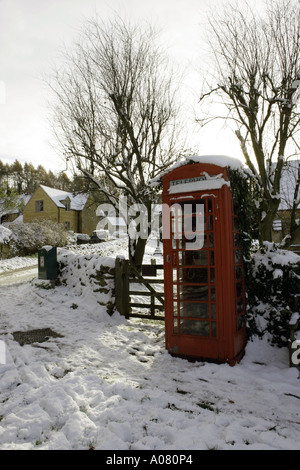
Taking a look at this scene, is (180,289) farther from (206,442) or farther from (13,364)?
(13,364)

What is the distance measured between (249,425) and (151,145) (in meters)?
10.6

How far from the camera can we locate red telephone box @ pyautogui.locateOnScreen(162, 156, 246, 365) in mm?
4473

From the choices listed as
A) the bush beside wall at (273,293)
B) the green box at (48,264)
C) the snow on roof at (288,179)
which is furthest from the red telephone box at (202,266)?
the green box at (48,264)

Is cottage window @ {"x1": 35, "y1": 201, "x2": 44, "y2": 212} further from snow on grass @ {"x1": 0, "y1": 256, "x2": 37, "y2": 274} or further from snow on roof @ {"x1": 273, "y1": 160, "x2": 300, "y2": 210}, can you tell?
snow on roof @ {"x1": 273, "y1": 160, "x2": 300, "y2": 210}

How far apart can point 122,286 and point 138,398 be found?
374 centimetres

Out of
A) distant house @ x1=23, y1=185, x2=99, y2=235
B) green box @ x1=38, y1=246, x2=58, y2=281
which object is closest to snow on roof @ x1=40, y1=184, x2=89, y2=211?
distant house @ x1=23, y1=185, x2=99, y2=235

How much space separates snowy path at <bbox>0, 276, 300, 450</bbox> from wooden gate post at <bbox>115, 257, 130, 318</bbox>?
123cm

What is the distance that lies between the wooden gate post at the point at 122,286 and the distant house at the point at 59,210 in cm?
3105

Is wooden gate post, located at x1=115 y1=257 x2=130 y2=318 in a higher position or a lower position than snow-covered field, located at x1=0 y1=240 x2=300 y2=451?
higher

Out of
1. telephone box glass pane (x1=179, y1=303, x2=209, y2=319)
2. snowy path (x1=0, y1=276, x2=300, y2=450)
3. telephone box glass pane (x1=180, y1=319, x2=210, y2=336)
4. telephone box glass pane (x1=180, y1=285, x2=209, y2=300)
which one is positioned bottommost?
snowy path (x1=0, y1=276, x2=300, y2=450)

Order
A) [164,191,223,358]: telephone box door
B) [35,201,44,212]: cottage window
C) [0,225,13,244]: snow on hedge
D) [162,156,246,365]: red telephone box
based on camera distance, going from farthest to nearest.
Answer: [35,201,44,212]: cottage window, [0,225,13,244]: snow on hedge, [164,191,223,358]: telephone box door, [162,156,246,365]: red telephone box

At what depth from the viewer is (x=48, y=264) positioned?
938 centimetres

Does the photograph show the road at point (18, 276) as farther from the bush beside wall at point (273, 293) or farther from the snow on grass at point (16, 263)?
the bush beside wall at point (273, 293)
